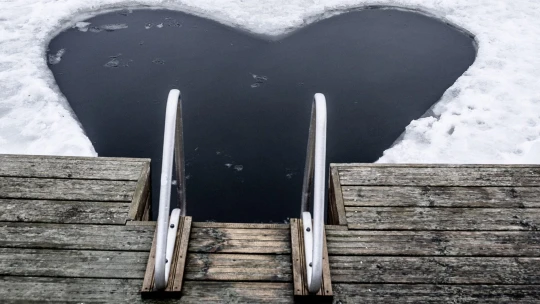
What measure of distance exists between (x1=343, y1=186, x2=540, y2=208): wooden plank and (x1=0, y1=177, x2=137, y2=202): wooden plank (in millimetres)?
1559

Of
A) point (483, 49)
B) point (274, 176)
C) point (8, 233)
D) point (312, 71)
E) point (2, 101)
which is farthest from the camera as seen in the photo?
point (483, 49)

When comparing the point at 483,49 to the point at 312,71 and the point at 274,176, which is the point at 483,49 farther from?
the point at 274,176

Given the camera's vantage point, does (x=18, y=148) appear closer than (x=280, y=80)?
Answer: Yes

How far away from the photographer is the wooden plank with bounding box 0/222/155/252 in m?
3.01

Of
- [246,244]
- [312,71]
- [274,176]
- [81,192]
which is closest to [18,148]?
[81,192]

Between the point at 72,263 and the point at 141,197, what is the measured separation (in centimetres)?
66

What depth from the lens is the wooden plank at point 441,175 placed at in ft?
11.7

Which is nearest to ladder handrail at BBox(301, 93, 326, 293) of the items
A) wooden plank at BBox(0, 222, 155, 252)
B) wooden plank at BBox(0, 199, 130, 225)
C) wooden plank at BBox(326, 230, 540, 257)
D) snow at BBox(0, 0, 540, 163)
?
wooden plank at BBox(326, 230, 540, 257)

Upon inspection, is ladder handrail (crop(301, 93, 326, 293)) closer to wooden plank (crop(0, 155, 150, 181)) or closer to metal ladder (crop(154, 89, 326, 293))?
metal ladder (crop(154, 89, 326, 293))

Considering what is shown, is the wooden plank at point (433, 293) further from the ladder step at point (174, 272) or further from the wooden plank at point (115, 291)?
the ladder step at point (174, 272)

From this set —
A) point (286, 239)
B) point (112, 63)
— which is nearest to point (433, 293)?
point (286, 239)

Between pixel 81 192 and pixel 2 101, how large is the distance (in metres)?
2.64

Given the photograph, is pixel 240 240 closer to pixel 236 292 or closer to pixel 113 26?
pixel 236 292

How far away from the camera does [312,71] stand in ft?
18.9
